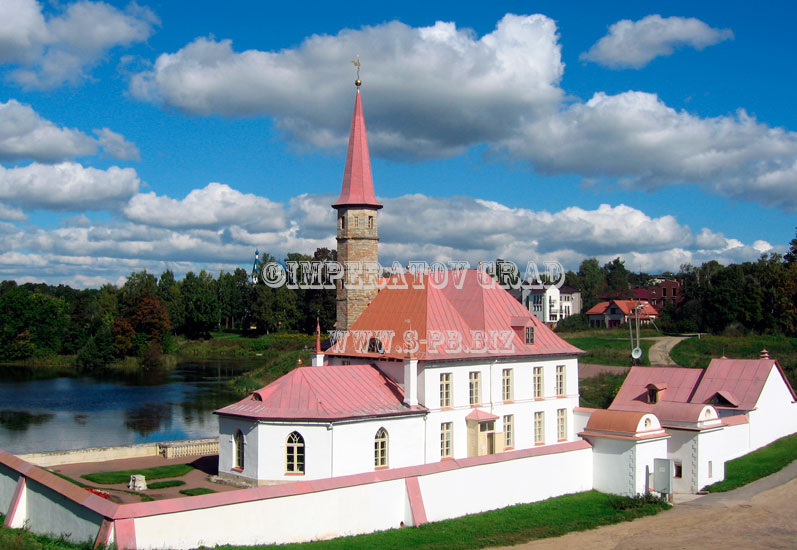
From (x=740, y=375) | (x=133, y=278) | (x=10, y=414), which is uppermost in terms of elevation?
(x=133, y=278)

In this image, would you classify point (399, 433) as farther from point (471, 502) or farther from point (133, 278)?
point (133, 278)

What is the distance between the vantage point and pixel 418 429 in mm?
25891

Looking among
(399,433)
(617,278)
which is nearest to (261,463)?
(399,433)

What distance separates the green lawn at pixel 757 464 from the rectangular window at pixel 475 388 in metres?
9.11

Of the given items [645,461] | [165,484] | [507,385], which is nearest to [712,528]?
[645,461]

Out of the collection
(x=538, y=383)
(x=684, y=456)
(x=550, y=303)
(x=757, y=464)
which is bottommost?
(x=757, y=464)

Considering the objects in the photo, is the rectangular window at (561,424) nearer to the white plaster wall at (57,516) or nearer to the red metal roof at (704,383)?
the red metal roof at (704,383)

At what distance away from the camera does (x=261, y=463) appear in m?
23.1

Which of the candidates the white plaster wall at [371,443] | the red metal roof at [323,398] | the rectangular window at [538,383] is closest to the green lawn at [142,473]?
the red metal roof at [323,398]

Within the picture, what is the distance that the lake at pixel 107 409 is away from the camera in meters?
38.0

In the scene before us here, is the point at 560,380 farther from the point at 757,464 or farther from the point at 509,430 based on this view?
the point at 757,464

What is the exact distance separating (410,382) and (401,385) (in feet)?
4.60

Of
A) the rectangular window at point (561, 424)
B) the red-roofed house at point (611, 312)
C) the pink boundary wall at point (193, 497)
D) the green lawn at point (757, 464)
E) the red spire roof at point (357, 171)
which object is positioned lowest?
the green lawn at point (757, 464)

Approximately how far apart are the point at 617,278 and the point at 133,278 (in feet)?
262
